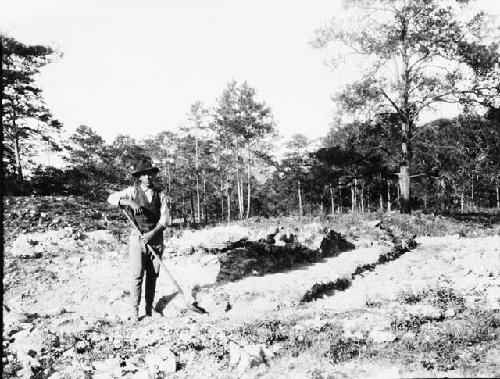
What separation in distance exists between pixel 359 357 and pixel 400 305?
1958mm

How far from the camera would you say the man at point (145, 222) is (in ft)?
18.4

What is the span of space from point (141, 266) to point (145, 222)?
637 millimetres

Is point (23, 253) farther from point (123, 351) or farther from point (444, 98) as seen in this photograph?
point (444, 98)

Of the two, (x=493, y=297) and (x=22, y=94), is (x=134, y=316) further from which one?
(x=22, y=94)

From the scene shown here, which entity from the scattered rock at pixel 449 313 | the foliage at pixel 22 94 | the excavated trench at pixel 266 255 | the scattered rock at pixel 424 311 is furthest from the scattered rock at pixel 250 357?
the foliage at pixel 22 94

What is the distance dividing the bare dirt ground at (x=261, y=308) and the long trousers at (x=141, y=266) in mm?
360

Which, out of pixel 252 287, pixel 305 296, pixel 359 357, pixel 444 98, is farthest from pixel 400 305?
pixel 444 98

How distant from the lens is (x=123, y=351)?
425 centimetres

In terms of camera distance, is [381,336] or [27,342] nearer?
[381,336]

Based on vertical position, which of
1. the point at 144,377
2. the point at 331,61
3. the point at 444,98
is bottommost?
the point at 144,377

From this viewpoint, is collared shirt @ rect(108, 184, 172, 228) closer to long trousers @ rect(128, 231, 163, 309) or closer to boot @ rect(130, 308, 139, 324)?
long trousers @ rect(128, 231, 163, 309)

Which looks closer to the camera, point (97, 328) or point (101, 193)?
point (97, 328)

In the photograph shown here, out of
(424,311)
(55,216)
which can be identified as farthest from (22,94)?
(424,311)

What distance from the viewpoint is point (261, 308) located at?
580 centimetres
